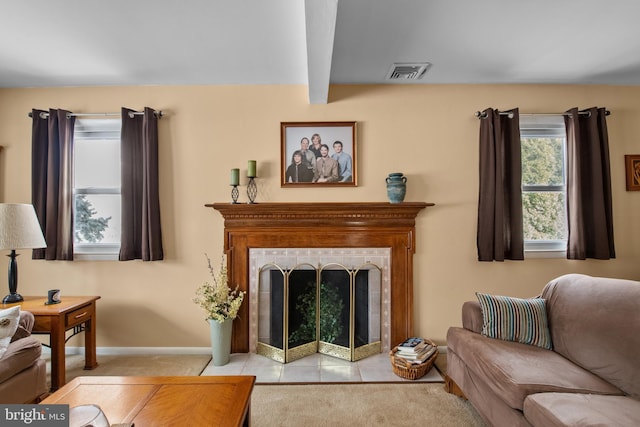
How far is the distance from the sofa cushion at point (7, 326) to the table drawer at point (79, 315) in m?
0.49

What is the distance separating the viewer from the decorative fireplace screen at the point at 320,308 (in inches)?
112

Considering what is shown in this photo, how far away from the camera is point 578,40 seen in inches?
91.6

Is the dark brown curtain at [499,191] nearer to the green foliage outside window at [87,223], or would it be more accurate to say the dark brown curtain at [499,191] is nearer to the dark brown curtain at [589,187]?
the dark brown curtain at [589,187]

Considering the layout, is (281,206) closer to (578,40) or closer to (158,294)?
(158,294)

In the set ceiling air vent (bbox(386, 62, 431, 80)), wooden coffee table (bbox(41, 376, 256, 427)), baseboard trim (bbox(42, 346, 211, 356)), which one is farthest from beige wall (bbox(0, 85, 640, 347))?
wooden coffee table (bbox(41, 376, 256, 427))

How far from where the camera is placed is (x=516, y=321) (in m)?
2.06

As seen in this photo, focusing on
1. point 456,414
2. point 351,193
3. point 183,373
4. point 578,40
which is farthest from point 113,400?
point 578,40

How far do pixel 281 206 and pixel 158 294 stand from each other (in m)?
1.40

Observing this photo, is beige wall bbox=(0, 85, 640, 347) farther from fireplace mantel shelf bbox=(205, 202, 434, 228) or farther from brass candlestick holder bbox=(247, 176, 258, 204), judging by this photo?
fireplace mantel shelf bbox=(205, 202, 434, 228)

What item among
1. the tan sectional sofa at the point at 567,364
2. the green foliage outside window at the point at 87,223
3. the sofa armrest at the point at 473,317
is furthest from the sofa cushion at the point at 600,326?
the green foliage outside window at the point at 87,223

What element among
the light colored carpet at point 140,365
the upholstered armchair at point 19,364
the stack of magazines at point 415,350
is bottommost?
the light colored carpet at point 140,365

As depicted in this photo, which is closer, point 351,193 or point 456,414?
point 456,414

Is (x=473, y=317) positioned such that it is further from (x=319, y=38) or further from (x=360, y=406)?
(x=319, y=38)

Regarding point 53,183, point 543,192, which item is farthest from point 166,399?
point 543,192
